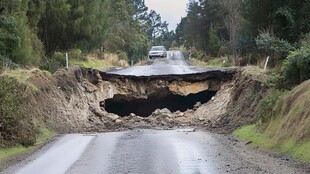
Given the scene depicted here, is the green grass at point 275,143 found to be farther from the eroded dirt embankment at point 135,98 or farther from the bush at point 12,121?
the bush at point 12,121

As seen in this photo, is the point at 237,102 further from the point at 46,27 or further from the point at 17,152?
the point at 46,27

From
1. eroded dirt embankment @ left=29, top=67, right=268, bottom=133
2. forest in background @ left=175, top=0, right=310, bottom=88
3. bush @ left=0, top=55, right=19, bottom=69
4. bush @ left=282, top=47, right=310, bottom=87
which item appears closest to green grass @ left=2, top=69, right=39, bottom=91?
eroded dirt embankment @ left=29, top=67, right=268, bottom=133

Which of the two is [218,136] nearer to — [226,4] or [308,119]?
[308,119]

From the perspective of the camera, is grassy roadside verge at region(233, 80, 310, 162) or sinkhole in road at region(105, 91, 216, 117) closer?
grassy roadside verge at region(233, 80, 310, 162)

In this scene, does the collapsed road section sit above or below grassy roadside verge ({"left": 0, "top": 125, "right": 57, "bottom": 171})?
above

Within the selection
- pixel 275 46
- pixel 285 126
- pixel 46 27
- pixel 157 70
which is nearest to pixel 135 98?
pixel 157 70

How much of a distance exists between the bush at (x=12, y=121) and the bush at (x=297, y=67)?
375 inches

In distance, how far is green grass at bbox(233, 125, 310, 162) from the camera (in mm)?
13097

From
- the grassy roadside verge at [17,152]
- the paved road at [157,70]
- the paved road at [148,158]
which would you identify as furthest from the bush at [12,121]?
the paved road at [157,70]

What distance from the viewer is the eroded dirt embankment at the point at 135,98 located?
75.7 ft

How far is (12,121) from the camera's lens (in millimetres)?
17625

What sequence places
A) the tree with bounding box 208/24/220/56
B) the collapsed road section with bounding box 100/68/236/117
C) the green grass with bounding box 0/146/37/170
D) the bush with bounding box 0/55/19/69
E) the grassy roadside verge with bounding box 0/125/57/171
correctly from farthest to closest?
the tree with bounding box 208/24/220/56 < the collapsed road section with bounding box 100/68/236/117 < the bush with bounding box 0/55/19/69 < the grassy roadside verge with bounding box 0/125/57/171 < the green grass with bounding box 0/146/37/170

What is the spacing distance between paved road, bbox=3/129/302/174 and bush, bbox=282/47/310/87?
343cm

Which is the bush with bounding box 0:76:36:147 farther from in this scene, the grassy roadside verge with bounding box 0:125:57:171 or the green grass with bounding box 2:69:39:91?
the green grass with bounding box 2:69:39:91
